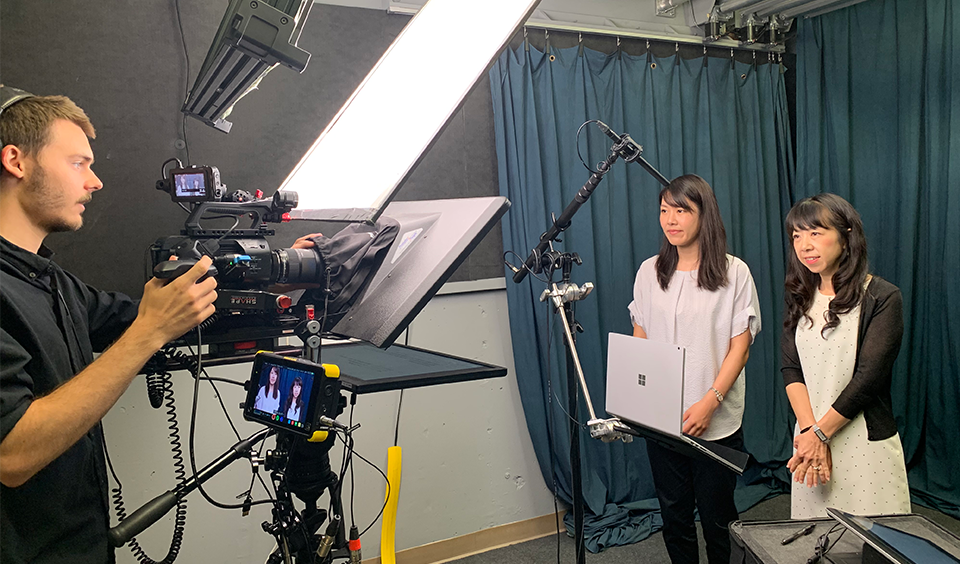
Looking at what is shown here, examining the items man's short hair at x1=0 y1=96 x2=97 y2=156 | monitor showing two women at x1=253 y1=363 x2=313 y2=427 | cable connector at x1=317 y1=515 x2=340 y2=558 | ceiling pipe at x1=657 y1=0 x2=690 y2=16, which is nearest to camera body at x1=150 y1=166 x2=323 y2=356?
monitor showing two women at x1=253 y1=363 x2=313 y2=427

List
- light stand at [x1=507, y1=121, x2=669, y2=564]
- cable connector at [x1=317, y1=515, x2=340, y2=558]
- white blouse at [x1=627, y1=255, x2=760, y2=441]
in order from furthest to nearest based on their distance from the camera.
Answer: white blouse at [x1=627, y1=255, x2=760, y2=441]
light stand at [x1=507, y1=121, x2=669, y2=564]
cable connector at [x1=317, y1=515, x2=340, y2=558]

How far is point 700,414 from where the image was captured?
1840mm

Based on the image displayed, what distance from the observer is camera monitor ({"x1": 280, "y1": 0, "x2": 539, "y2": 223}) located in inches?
34.6

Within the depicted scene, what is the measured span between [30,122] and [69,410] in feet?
1.67

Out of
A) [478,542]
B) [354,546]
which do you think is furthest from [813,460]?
[478,542]

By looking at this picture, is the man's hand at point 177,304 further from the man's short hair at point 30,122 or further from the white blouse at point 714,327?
the white blouse at point 714,327

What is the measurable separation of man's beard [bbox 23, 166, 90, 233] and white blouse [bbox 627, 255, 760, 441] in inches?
63.7

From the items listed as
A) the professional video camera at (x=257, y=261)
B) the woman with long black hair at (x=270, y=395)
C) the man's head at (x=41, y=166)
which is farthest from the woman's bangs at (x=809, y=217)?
the man's head at (x=41, y=166)

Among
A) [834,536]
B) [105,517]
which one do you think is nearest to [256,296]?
[105,517]

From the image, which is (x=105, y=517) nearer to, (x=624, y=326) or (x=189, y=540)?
(x=189, y=540)

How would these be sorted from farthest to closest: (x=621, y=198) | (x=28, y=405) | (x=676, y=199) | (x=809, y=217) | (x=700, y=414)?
(x=621, y=198), (x=676, y=199), (x=700, y=414), (x=809, y=217), (x=28, y=405)

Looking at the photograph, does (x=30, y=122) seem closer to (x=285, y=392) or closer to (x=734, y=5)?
(x=285, y=392)

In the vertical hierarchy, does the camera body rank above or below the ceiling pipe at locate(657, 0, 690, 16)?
below

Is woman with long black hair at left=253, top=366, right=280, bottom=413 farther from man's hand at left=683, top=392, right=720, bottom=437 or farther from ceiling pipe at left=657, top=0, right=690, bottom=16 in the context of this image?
ceiling pipe at left=657, top=0, right=690, bottom=16
